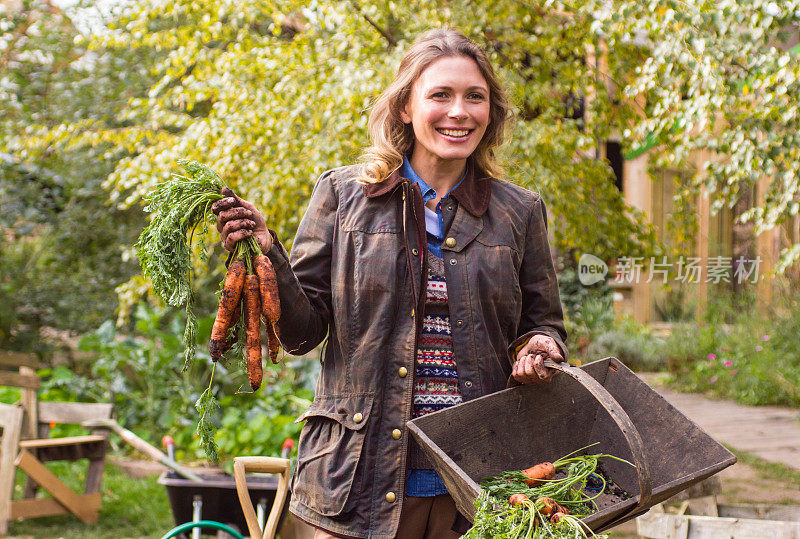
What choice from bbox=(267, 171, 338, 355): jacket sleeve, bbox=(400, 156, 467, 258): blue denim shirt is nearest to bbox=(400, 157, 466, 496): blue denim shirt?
bbox=(400, 156, 467, 258): blue denim shirt

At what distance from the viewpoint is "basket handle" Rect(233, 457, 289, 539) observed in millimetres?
2391

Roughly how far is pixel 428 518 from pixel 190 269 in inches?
32.5

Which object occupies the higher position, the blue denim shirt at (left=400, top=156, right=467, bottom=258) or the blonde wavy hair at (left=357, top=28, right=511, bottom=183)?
the blonde wavy hair at (left=357, top=28, right=511, bottom=183)

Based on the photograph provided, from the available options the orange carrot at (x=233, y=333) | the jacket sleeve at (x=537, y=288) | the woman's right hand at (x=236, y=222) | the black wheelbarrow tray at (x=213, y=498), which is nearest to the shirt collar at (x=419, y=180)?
the jacket sleeve at (x=537, y=288)

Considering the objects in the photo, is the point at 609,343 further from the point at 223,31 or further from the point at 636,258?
the point at 223,31

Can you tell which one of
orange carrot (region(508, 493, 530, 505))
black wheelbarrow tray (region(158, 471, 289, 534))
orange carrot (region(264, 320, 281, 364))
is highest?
orange carrot (region(264, 320, 281, 364))

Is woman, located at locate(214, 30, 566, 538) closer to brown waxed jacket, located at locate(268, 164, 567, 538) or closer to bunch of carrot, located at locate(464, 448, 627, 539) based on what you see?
brown waxed jacket, located at locate(268, 164, 567, 538)

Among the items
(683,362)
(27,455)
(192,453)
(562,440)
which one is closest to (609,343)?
(683,362)

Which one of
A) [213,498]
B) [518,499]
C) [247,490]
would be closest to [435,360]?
[518,499]

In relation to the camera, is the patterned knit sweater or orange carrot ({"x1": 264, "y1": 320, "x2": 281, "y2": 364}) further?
the patterned knit sweater

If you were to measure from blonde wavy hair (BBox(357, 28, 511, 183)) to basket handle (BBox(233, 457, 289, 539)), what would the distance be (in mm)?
958

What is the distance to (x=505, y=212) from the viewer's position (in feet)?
7.18

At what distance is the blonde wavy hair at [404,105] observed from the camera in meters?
2.12

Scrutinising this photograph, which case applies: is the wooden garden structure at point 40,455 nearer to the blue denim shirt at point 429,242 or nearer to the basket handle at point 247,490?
the basket handle at point 247,490
